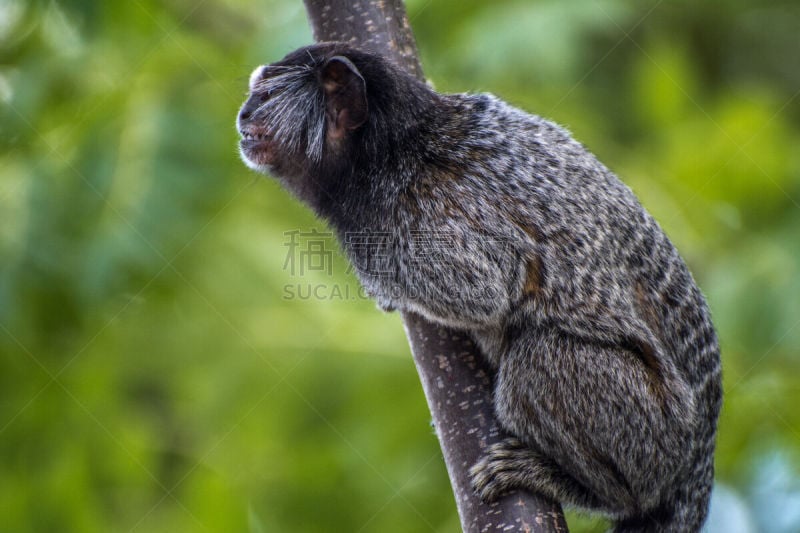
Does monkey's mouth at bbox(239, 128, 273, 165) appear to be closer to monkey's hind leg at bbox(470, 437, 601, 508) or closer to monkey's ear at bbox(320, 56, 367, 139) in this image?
monkey's ear at bbox(320, 56, 367, 139)

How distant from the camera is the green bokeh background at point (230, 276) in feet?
18.1

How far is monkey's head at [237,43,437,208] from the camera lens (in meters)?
3.87

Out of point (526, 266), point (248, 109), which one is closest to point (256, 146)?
point (248, 109)

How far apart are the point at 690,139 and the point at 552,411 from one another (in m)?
3.23

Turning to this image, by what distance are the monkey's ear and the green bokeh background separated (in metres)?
1.62

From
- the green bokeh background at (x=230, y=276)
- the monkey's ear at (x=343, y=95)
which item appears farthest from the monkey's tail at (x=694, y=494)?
the monkey's ear at (x=343, y=95)

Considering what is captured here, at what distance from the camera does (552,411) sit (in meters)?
3.51

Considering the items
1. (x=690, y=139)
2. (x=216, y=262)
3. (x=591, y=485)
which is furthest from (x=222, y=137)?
(x=591, y=485)

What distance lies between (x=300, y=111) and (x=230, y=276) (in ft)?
8.33

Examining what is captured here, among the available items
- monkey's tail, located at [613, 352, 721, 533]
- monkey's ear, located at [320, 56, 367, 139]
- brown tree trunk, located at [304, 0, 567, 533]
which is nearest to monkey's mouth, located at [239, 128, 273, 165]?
monkey's ear, located at [320, 56, 367, 139]

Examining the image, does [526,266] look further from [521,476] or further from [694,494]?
[694,494]

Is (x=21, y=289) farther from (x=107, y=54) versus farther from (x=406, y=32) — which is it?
(x=406, y=32)

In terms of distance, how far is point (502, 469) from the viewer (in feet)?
11.3

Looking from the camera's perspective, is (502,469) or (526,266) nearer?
(502,469)
